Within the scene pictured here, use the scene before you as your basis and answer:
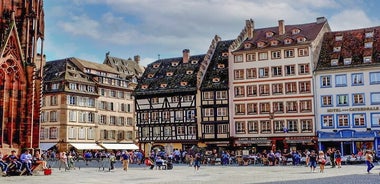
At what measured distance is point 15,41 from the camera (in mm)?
33562

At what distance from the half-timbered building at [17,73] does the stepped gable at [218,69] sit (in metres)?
28.9

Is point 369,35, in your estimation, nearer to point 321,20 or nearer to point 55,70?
point 321,20

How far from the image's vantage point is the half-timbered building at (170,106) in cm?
6191

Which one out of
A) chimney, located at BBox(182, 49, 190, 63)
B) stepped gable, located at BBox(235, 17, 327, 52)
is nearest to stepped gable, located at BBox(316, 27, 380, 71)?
stepped gable, located at BBox(235, 17, 327, 52)

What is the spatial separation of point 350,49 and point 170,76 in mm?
22747

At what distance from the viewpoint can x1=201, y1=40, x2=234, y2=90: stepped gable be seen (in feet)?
200

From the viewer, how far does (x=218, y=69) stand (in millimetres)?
62594

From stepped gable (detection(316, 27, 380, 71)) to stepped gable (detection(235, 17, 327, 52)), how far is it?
6.53ft

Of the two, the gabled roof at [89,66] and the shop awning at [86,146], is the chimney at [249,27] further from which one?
the shop awning at [86,146]

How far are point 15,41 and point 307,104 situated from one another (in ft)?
107

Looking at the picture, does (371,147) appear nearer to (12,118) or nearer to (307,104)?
(307,104)

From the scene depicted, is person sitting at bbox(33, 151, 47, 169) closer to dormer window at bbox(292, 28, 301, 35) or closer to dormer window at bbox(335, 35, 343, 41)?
dormer window at bbox(292, 28, 301, 35)

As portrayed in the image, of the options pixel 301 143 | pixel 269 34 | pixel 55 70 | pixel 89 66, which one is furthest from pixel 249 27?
pixel 55 70

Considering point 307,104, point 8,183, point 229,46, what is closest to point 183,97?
point 229,46
